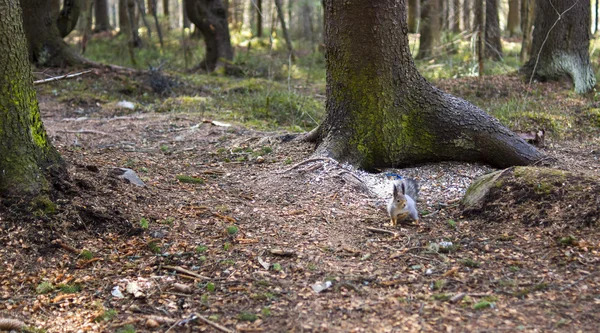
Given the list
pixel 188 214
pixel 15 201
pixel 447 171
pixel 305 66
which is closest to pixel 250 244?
pixel 188 214

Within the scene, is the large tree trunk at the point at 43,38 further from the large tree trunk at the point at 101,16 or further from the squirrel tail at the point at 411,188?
the large tree trunk at the point at 101,16

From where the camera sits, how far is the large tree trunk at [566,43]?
10672 mm

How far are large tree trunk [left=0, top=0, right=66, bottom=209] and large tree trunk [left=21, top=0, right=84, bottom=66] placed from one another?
31.0ft

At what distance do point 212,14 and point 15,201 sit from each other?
12.4m

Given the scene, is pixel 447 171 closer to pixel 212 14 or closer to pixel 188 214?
pixel 188 214

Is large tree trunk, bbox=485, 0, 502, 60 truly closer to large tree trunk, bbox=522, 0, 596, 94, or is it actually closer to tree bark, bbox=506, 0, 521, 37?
large tree trunk, bbox=522, 0, 596, 94

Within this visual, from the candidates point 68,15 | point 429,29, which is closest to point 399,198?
point 68,15

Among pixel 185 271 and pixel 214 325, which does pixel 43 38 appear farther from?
pixel 214 325

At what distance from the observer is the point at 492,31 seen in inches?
683

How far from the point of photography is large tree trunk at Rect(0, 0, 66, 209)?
4340mm

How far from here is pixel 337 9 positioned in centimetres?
610

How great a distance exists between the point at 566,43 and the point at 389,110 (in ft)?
20.9

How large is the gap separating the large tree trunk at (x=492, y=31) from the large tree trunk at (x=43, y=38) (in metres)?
11.1

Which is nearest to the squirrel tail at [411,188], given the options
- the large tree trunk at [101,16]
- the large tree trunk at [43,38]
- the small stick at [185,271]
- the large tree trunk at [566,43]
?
the small stick at [185,271]
